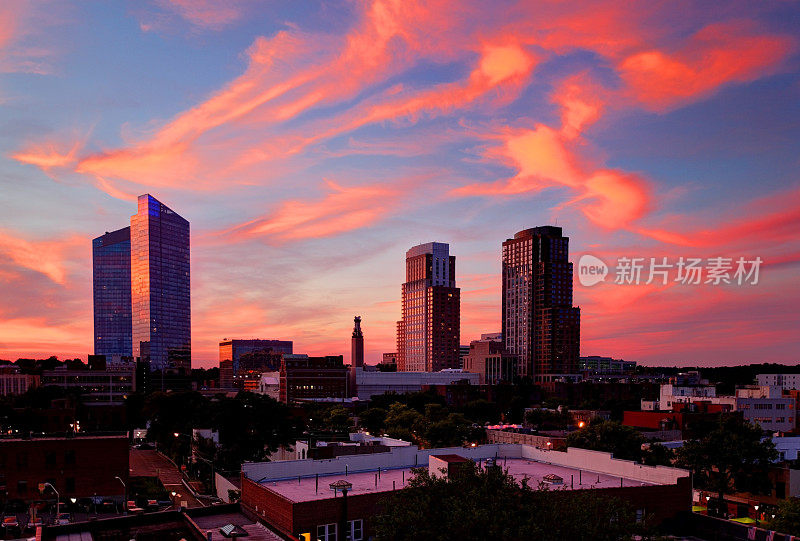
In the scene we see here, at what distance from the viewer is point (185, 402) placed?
125438mm

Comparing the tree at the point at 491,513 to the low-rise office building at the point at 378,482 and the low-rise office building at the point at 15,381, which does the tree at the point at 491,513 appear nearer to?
the low-rise office building at the point at 378,482

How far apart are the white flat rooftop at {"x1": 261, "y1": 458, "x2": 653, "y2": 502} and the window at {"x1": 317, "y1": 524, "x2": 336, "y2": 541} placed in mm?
2063

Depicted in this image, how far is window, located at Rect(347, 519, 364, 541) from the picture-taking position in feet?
124

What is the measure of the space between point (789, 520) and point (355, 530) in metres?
33.8

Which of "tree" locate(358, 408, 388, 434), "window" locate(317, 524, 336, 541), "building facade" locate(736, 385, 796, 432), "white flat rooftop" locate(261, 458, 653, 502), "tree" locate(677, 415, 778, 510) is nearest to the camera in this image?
"window" locate(317, 524, 336, 541)

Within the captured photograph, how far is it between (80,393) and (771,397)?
Answer: 556 feet

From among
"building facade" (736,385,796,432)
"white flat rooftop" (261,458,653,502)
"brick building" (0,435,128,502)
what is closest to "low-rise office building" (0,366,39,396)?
"brick building" (0,435,128,502)

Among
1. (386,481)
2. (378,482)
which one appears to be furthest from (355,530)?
(386,481)

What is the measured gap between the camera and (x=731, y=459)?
70000 mm

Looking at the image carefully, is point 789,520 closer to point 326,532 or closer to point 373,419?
point 326,532

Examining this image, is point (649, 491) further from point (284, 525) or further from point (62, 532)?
point (62, 532)

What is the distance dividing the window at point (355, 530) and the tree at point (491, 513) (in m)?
7.64

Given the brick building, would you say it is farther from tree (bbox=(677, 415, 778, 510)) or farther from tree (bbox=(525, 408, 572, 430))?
tree (bbox=(525, 408, 572, 430))

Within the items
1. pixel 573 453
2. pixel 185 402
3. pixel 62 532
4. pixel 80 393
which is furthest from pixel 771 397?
pixel 80 393
